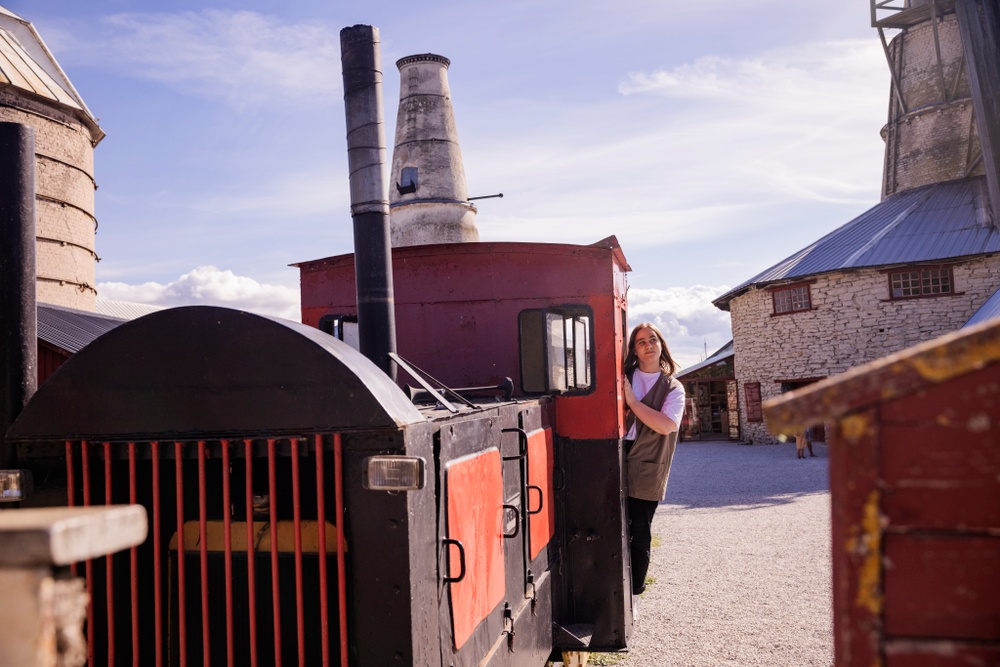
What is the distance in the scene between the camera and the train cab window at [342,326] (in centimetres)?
599

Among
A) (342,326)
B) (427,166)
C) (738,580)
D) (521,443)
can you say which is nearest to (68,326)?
(427,166)

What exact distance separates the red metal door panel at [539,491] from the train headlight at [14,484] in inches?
104

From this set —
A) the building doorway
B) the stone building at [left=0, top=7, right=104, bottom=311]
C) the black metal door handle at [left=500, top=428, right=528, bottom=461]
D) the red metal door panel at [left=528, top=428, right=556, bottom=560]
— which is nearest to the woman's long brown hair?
the red metal door panel at [left=528, top=428, right=556, bottom=560]

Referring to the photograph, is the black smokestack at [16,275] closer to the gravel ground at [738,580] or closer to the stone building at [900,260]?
the gravel ground at [738,580]

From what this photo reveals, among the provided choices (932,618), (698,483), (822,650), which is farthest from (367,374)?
(698,483)

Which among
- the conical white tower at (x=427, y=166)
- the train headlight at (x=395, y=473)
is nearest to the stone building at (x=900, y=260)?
the conical white tower at (x=427, y=166)

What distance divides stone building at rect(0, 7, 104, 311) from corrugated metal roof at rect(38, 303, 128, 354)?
1848mm

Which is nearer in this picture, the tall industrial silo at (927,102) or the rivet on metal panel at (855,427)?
the rivet on metal panel at (855,427)

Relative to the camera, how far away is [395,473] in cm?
291

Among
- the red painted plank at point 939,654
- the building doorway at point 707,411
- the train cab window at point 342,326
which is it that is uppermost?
the train cab window at point 342,326

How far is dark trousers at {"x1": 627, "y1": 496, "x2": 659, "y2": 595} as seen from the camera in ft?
20.5

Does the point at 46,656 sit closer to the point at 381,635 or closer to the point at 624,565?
the point at 381,635

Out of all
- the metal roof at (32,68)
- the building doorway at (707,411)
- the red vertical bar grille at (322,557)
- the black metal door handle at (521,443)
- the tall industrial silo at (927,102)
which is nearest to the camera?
the red vertical bar grille at (322,557)

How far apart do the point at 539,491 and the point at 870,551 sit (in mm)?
3408
